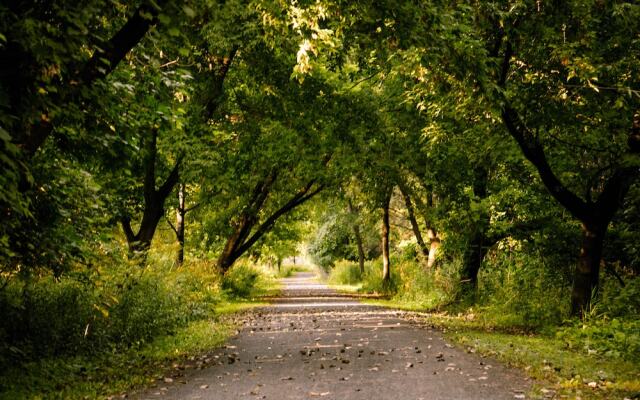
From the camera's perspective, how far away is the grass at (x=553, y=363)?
7504mm

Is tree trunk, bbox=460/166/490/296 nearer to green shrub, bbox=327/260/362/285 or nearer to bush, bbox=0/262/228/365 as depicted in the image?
bush, bbox=0/262/228/365

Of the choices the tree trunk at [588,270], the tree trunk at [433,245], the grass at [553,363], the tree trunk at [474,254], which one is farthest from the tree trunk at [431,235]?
the tree trunk at [588,270]

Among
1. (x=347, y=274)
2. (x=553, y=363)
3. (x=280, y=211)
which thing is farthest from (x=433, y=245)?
Answer: (x=347, y=274)

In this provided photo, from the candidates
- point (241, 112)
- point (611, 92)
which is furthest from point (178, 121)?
point (241, 112)

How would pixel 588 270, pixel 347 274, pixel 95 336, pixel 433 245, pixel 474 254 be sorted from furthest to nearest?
pixel 347 274 < pixel 433 245 < pixel 474 254 < pixel 588 270 < pixel 95 336

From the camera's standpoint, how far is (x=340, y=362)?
9977 millimetres

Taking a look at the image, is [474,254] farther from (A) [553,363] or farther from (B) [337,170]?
(A) [553,363]

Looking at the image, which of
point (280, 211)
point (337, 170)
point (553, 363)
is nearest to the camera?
point (553, 363)

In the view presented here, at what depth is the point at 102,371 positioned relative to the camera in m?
9.42

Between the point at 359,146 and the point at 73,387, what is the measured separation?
11511 millimetres

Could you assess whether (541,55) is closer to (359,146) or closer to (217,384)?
(359,146)

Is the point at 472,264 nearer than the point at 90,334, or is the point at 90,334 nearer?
the point at 90,334

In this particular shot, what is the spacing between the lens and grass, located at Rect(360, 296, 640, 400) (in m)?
7.50

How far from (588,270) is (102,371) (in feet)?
33.6
